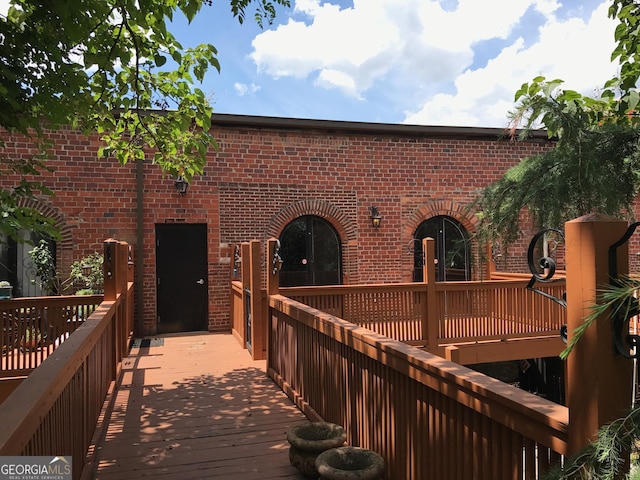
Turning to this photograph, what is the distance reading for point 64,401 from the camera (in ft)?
8.66

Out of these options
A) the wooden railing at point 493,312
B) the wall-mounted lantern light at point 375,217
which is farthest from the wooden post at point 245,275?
the wall-mounted lantern light at point 375,217

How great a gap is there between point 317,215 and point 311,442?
24.7 ft

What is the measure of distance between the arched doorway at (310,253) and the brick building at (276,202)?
0.08ft

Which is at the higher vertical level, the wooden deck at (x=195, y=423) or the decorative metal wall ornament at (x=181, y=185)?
the decorative metal wall ornament at (x=181, y=185)

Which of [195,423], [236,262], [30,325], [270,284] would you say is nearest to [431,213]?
[236,262]

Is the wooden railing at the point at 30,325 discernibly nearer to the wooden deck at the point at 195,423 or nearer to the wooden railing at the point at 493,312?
the wooden deck at the point at 195,423

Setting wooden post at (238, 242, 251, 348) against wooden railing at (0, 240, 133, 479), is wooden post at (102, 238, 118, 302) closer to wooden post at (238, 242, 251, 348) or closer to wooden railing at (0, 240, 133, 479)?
wooden railing at (0, 240, 133, 479)

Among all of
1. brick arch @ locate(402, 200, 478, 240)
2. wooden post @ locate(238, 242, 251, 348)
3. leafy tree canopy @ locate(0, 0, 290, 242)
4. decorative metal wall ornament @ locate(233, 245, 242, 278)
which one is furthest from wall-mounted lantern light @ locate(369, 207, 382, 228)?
leafy tree canopy @ locate(0, 0, 290, 242)

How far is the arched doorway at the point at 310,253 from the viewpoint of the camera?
1038cm

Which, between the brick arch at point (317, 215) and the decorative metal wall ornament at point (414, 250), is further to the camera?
the decorative metal wall ornament at point (414, 250)

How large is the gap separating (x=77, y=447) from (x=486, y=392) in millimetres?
2554

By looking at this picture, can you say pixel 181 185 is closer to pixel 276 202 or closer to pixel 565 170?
pixel 276 202

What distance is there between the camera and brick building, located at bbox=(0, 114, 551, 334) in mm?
9266

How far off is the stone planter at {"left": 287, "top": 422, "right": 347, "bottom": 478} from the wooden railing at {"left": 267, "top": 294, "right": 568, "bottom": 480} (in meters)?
0.18
